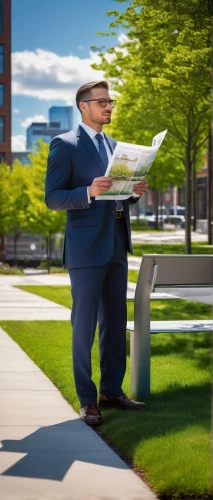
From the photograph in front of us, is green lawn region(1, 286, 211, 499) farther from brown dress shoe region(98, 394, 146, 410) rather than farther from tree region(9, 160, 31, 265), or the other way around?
tree region(9, 160, 31, 265)

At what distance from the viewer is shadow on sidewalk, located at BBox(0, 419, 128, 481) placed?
5578mm

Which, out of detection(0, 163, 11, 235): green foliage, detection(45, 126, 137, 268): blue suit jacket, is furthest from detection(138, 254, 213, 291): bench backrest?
detection(0, 163, 11, 235): green foliage

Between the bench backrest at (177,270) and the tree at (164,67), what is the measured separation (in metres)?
7.94

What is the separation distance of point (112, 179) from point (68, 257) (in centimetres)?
75

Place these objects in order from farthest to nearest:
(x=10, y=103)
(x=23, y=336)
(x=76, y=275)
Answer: (x=10, y=103)
(x=23, y=336)
(x=76, y=275)

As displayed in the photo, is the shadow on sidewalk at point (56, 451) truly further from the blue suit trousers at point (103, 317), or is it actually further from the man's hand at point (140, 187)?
the man's hand at point (140, 187)

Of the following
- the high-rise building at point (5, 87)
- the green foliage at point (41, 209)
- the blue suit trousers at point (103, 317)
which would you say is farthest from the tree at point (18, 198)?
the blue suit trousers at point (103, 317)

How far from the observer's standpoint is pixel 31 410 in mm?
7477

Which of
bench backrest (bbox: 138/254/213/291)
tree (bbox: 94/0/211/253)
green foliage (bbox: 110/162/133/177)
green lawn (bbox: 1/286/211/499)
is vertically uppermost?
tree (bbox: 94/0/211/253)

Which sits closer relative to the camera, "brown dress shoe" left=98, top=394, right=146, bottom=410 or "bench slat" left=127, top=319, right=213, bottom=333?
"brown dress shoe" left=98, top=394, right=146, bottom=410

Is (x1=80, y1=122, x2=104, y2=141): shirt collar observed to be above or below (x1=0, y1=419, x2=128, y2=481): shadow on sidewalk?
above

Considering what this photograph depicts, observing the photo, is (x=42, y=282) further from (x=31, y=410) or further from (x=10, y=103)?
(x=10, y=103)

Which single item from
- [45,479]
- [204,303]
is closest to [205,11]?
[204,303]

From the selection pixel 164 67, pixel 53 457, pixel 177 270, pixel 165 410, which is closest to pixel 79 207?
pixel 177 270
